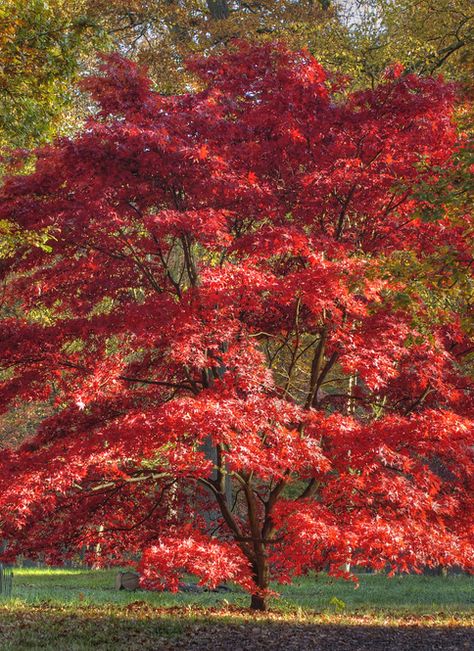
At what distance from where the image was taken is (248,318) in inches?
391

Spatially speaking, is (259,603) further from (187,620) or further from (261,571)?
(187,620)

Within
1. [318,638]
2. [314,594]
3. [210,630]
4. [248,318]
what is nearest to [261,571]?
[210,630]

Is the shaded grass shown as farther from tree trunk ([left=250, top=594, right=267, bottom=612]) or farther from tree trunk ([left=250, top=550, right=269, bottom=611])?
tree trunk ([left=250, top=550, right=269, bottom=611])

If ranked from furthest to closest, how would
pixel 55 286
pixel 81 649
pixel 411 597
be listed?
pixel 411 597, pixel 55 286, pixel 81 649

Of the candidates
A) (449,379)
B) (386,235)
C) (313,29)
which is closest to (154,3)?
(313,29)

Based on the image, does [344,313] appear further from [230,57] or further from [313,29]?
[313,29]

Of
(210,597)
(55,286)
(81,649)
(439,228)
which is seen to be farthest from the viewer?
(210,597)

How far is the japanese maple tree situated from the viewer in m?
8.09

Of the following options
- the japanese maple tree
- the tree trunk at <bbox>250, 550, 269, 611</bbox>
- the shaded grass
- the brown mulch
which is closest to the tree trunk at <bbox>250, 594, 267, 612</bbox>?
the japanese maple tree

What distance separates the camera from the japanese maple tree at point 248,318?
8086 mm

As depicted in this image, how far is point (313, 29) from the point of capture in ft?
56.7

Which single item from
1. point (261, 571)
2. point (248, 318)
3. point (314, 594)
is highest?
point (248, 318)

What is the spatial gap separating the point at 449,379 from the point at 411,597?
8.55 m

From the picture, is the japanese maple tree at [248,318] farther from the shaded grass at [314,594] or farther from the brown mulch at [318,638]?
the shaded grass at [314,594]
